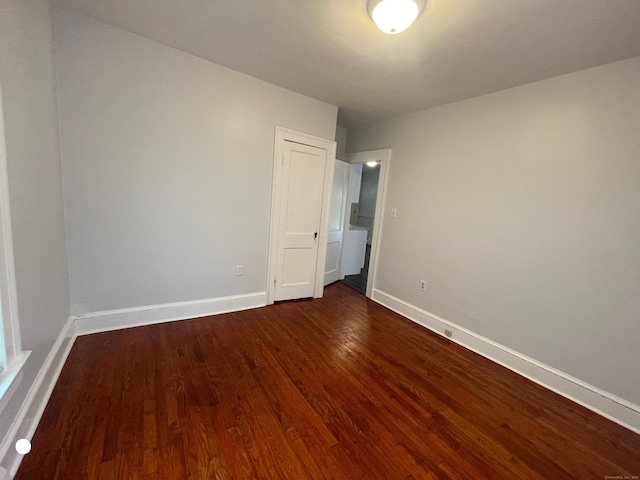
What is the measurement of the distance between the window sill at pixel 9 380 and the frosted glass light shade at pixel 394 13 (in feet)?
8.63

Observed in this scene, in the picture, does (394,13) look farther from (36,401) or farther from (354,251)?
(354,251)

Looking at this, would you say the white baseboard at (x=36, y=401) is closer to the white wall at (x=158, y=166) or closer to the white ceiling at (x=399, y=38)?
the white wall at (x=158, y=166)

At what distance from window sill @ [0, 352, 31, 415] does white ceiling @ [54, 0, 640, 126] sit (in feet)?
7.62

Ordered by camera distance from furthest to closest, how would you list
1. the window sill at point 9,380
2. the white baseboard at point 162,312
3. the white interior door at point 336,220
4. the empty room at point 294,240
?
1. the white interior door at point 336,220
2. the white baseboard at point 162,312
3. the empty room at point 294,240
4. the window sill at point 9,380

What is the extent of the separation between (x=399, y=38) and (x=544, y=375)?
2.98m

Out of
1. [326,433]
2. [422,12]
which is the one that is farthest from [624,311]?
[422,12]

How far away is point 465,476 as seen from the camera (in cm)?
136

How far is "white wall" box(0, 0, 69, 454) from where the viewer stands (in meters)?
1.27

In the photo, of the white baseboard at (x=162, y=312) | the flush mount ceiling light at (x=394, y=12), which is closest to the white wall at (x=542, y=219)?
the flush mount ceiling light at (x=394, y=12)

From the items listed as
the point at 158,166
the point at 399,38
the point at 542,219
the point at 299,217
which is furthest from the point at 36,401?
the point at 542,219

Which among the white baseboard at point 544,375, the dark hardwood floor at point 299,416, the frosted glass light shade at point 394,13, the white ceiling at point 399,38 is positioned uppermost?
the white ceiling at point 399,38

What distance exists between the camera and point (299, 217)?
337 cm

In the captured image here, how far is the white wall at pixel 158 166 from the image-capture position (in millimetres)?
2105

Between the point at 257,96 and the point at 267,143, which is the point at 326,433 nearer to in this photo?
the point at 267,143
